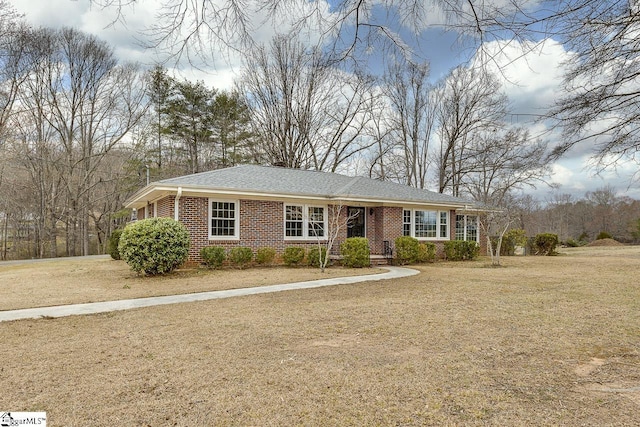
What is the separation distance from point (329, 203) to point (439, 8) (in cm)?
1218

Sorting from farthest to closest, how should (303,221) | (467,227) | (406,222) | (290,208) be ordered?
(467,227) → (406,222) → (303,221) → (290,208)

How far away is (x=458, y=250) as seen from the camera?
1775cm

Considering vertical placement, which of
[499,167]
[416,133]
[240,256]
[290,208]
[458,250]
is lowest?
Result: [458,250]

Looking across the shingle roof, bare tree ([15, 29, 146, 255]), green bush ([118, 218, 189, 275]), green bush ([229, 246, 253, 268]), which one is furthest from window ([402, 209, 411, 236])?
bare tree ([15, 29, 146, 255])

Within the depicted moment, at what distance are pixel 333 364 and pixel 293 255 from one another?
9.99m

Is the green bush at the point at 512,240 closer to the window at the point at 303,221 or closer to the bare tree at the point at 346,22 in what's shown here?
the window at the point at 303,221

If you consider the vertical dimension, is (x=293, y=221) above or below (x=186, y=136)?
below

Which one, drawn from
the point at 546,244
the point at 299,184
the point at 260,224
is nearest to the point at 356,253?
the point at 260,224

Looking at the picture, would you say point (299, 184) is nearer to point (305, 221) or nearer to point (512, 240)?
point (305, 221)

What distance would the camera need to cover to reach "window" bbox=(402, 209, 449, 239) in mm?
17547

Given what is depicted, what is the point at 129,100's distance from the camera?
85.6 ft

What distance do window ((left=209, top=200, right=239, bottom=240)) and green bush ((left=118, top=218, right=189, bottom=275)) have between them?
2.12 meters

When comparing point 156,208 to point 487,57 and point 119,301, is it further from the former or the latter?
point 487,57

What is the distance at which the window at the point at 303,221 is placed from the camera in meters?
15.1
